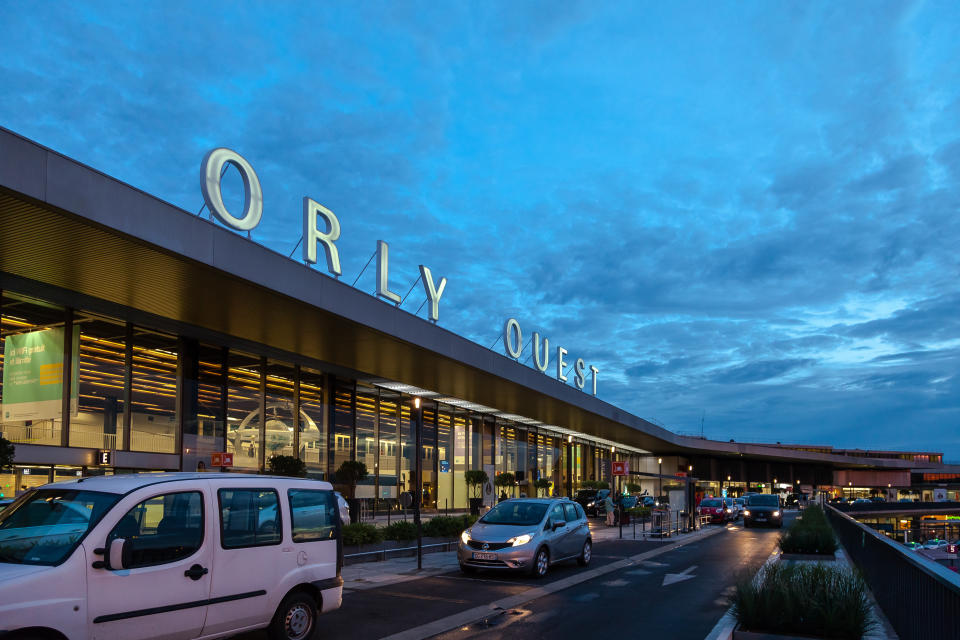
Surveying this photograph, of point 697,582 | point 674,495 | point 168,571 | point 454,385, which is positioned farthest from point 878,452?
point 168,571

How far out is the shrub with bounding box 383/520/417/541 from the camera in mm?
20906

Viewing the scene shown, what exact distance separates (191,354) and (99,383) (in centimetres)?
361

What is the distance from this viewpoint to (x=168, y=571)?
7973 mm

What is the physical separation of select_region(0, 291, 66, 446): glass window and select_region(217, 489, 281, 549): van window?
14.1m

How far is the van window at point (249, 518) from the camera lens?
344 inches

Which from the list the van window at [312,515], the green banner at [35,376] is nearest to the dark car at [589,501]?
the green banner at [35,376]

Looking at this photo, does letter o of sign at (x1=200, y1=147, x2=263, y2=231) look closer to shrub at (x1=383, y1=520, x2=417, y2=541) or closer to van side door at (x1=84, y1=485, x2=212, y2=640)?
shrub at (x1=383, y1=520, x2=417, y2=541)

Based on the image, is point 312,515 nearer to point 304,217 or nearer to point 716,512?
point 304,217

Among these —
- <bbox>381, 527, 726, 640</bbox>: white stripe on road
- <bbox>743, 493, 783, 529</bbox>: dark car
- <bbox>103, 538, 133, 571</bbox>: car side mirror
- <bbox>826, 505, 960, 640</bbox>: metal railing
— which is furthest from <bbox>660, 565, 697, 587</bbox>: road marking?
<bbox>743, 493, 783, 529</bbox>: dark car

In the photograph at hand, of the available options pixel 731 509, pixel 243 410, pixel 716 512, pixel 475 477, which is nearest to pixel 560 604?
pixel 243 410

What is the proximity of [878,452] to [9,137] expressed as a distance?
8499 inches

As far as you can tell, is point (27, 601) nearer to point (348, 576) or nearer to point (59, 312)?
point (348, 576)

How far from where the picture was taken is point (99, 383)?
22.4m

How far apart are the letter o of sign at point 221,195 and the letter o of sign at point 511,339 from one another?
61.8 ft
